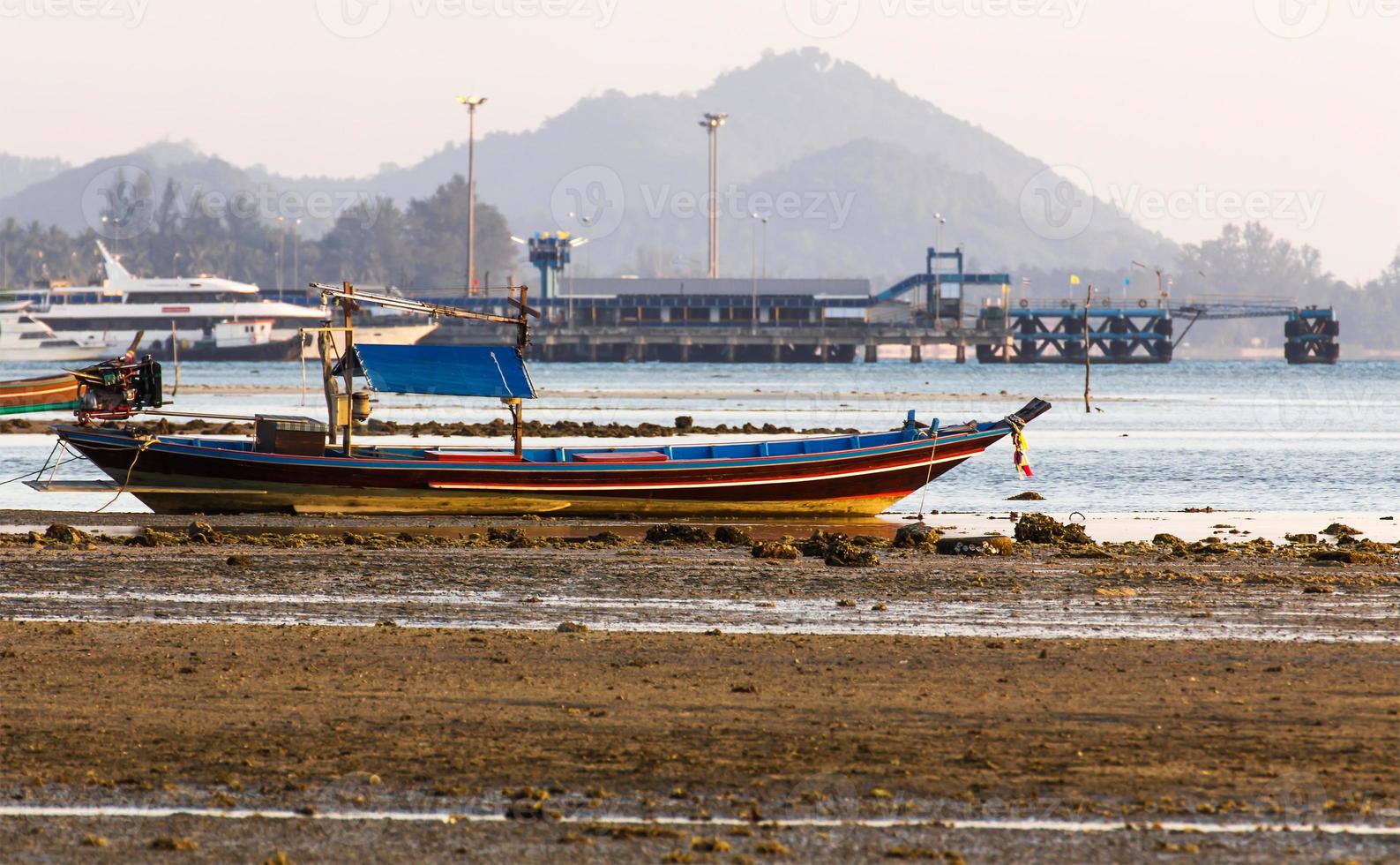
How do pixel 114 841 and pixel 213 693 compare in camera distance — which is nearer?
pixel 114 841

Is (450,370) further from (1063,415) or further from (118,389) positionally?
(1063,415)

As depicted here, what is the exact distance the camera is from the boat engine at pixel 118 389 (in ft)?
104

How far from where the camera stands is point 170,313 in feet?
568

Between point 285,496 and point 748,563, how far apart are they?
1090 cm

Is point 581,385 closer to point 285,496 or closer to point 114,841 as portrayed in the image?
point 285,496

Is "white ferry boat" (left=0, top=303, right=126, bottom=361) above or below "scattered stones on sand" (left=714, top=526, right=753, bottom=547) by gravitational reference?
above

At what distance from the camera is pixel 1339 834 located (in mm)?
9039

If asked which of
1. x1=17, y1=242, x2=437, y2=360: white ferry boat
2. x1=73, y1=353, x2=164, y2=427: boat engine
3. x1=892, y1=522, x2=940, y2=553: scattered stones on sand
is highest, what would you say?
x1=17, y1=242, x2=437, y2=360: white ferry boat

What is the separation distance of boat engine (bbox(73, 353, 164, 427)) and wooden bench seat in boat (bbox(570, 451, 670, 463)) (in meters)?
8.14

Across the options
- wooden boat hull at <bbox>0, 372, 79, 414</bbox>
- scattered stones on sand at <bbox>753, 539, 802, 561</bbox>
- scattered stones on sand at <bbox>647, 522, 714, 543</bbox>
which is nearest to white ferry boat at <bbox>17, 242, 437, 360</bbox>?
wooden boat hull at <bbox>0, 372, 79, 414</bbox>

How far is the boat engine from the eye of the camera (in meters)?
31.6

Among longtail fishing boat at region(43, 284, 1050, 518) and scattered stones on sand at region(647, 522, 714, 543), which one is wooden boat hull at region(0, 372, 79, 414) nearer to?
longtail fishing boat at region(43, 284, 1050, 518)

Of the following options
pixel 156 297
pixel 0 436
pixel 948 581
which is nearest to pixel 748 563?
pixel 948 581

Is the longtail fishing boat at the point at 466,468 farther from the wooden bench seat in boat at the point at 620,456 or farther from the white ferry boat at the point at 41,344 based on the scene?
the white ferry boat at the point at 41,344
